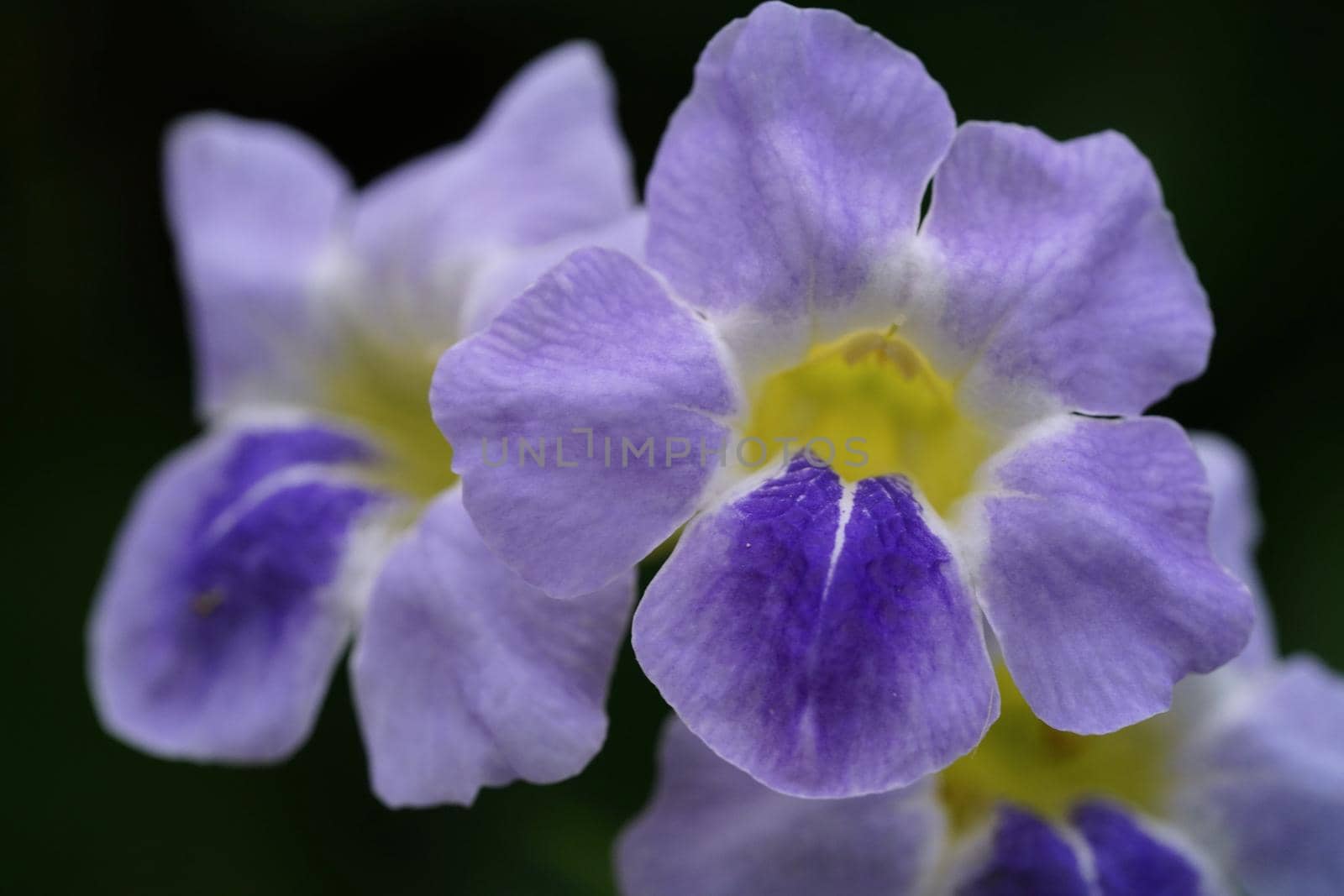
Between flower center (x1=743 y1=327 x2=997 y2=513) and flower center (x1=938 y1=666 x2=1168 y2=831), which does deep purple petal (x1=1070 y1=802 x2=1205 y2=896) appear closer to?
flower center (x1=938 y1=666 x2=1168 y2=831)

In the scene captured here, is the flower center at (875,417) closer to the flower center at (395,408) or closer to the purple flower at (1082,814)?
the purple flower at (1082,814)

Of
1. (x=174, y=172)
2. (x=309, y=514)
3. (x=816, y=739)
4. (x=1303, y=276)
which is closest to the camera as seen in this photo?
(x=816, y=739)

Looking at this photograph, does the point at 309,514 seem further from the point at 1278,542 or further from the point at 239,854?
the point at 1278,542

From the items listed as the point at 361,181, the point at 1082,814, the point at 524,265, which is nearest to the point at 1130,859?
the point at 1082,814

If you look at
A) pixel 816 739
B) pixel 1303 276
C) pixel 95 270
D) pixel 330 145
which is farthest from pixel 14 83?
pixel 1303 276

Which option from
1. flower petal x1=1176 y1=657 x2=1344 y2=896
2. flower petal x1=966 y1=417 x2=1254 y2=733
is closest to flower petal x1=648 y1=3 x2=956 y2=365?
flower petal x1=966 y1=417 x2=1254 y2=733

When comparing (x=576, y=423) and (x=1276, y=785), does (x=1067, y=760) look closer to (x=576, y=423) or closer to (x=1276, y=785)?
(x=1276, y=785)

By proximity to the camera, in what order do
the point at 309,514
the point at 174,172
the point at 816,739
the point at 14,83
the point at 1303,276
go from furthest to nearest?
the point at 14,83 < the point at 1303,276 < the point at 174,172 < the point at 309,514 < the point at 816,739
